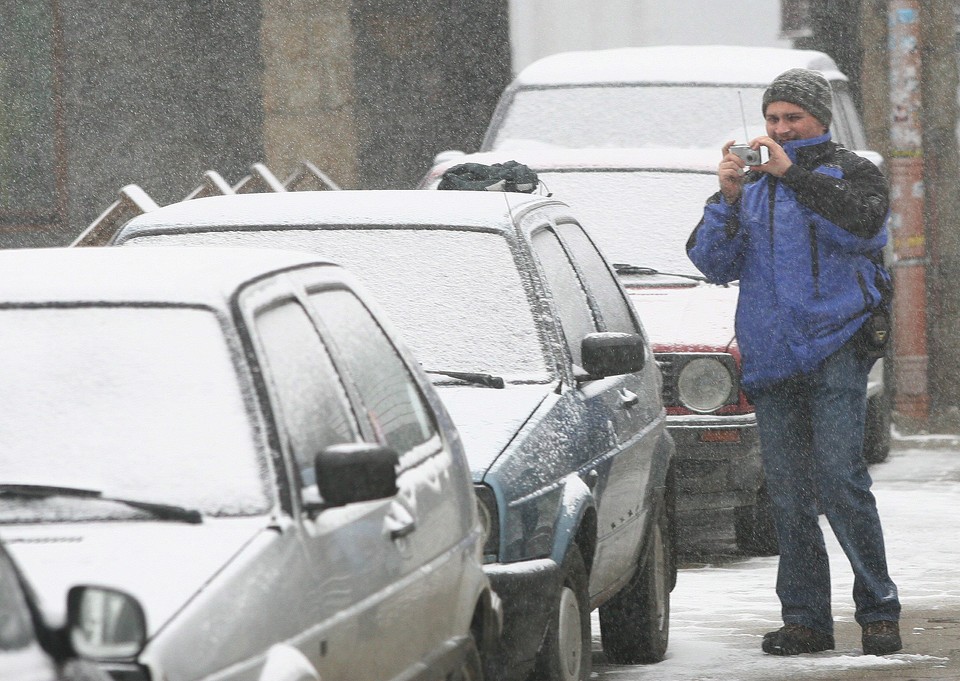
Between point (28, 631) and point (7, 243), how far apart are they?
12749 mm

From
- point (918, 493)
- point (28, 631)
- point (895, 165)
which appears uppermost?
point (28, 631)

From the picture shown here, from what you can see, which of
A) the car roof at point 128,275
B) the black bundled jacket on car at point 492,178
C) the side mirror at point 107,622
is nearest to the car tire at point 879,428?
the black bundled jacket on car at point 492,178

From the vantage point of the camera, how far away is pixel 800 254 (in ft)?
24.1

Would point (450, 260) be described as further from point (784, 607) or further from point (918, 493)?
point (918, 493)

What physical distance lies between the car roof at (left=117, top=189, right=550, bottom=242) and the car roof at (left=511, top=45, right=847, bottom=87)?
5590 millimetres

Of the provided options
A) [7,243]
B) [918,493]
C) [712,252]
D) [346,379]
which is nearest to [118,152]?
[7,243]

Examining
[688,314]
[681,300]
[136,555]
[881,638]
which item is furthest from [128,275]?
[681,300]

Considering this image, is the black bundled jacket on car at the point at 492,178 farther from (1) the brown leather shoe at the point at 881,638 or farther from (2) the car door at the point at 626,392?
(1) the brown leather shoe at the point at 881,638

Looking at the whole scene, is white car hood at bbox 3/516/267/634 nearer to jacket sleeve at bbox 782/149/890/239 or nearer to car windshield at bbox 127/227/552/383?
car windshield at bbox 127/227/552/383

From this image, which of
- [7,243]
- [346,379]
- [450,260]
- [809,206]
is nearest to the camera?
[346,379]

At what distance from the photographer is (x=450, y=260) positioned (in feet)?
22.5

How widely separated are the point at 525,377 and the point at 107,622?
3311mm

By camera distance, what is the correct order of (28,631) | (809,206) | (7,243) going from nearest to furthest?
(28,631) < (809,206) < (7,243)

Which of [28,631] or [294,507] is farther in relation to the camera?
[294,507]
